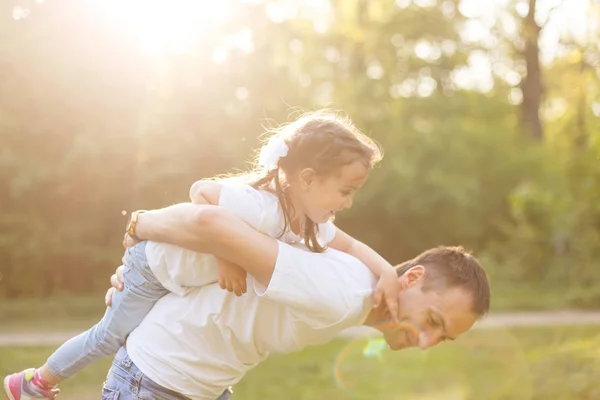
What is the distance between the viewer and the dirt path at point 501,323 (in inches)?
411

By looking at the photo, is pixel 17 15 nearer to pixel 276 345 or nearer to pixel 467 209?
pixel 467 209

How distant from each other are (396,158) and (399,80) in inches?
355

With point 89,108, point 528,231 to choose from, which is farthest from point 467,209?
point 89,108

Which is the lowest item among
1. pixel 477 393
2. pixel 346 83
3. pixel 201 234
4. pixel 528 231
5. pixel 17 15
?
pixel 528 231

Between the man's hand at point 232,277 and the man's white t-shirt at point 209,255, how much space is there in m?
0.07

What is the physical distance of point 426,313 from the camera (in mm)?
2625

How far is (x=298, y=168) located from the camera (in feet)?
9.37

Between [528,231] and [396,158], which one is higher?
[396,158]

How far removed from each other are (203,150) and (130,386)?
12640 mm

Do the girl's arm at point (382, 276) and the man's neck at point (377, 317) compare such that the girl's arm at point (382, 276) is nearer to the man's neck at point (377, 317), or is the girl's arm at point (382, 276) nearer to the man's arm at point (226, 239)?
the man's neck at point (377, 317)

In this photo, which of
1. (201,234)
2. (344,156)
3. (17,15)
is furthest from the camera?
(17,15)

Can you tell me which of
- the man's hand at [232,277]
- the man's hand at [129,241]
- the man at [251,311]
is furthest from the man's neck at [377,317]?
the man's hand at [129,241]

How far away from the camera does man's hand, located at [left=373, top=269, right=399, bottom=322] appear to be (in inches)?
101

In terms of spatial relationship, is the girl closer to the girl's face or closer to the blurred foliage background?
the girl's face
